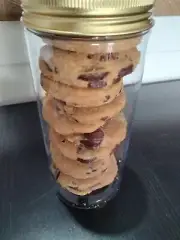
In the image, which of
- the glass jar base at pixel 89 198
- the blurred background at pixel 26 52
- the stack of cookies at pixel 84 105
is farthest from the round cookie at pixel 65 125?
the blurred background at pixel 26 52

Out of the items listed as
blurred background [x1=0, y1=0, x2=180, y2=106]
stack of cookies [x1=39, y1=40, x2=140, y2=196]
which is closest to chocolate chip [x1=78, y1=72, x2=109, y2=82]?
stack of cookies [x1=39, y1=40, x2=140, y2=196]

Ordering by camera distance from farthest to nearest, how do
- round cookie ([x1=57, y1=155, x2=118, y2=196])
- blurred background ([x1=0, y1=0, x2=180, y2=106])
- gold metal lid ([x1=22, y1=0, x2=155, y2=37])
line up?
blurred background ([x1=0, y1=0, x2=180, y2=106])
round cookie ([x1=57, y1=155, x2=118, y2=196])
gold metal lid ([x1=22, y1=0, x2=155, y2=37])

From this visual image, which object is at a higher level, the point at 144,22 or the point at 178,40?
the point at 144,22

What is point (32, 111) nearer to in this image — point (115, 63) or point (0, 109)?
point (0, 109)

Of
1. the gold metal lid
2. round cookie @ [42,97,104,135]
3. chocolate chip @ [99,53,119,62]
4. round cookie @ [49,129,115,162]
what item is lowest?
round cookie @ [49,129,115,162]

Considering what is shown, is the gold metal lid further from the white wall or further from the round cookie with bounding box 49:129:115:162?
the white wall

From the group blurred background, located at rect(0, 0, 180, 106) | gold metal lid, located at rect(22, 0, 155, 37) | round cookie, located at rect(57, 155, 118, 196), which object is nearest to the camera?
gold metal lid, located at rect(22, 0, 155, 37)

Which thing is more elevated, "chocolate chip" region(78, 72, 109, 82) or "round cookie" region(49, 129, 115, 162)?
"chocolate chip" region(78, 72, 109, 82)

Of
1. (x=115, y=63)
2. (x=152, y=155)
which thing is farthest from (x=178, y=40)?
(x=115, y=63)

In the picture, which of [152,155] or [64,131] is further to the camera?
[152,155]
